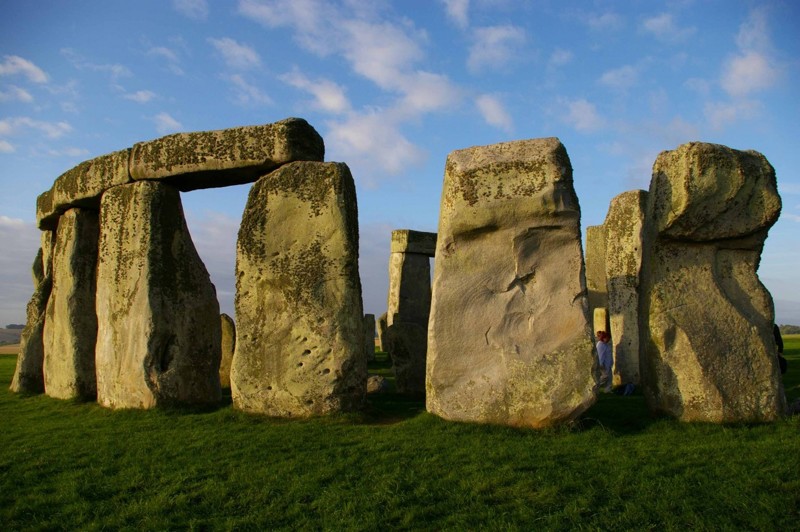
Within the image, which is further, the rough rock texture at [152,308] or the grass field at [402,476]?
the rough rock texture at [152,308]

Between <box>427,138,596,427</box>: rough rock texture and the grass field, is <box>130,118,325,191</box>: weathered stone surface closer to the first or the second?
<box>427,138,596,427</box>: rough rock texture

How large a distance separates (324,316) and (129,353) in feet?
9.58

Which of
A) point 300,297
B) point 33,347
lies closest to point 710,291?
point 300,297

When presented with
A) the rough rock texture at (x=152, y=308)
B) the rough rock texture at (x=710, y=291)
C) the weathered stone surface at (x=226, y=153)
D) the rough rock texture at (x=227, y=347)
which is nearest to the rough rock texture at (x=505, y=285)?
the rough rock texture at (x=710, y=291)

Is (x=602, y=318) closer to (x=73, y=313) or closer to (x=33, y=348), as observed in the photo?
(x=73, y=313)

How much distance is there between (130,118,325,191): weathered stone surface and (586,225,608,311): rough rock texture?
24.4 feet

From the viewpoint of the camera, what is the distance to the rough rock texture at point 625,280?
11367mm

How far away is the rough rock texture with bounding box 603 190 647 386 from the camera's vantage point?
448 inches

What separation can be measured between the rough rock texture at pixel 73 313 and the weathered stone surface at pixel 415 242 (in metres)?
8.75

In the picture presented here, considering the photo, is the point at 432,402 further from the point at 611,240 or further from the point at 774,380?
the point at 611,240

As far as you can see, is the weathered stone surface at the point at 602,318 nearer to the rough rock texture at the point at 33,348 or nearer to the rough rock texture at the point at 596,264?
the rough rock texture at the point at 596,264

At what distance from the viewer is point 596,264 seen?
14297mm

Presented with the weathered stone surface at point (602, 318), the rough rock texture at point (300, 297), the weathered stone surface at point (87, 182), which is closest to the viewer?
the rough rock texture at point (300, 297)

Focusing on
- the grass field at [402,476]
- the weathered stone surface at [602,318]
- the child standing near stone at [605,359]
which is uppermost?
the weathered stone surface at [602,318]
